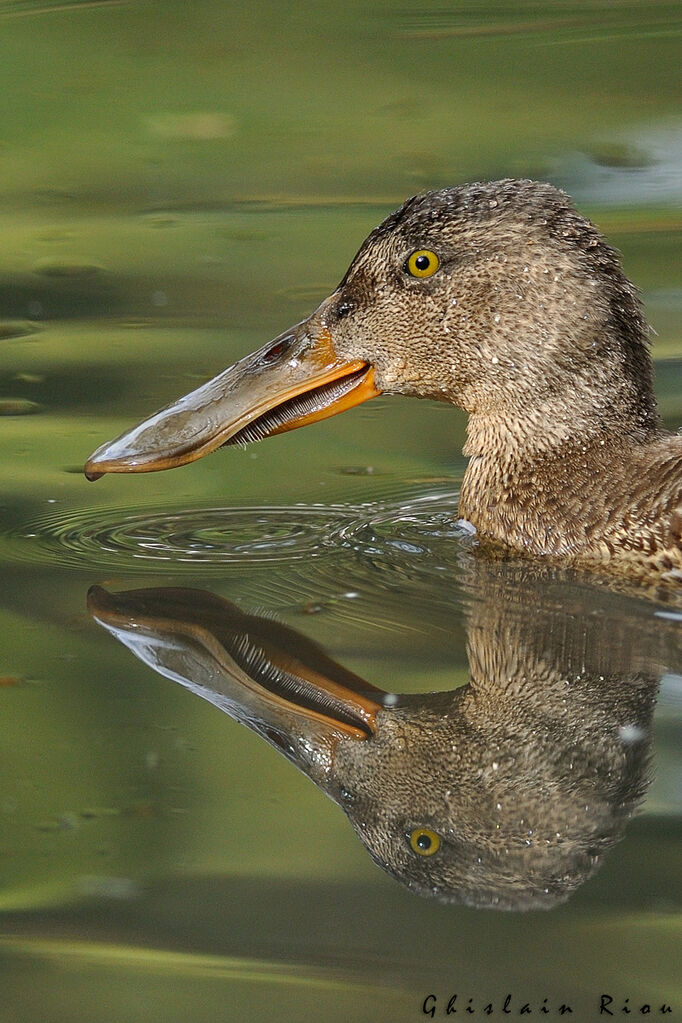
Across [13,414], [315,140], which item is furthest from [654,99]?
[13,414]

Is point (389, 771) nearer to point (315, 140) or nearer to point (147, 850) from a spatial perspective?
point (147, 850)

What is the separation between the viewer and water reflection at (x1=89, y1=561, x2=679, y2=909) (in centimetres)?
357

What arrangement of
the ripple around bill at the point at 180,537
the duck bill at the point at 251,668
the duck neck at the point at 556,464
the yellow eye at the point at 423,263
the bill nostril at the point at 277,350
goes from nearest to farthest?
the duck bill at the point at 251,668 < the duck neck at the point at 556,464 < the ripple around bill at the point at 180,537 < the yellow eye at the point at 423,263 < the bill nostril at the point at 277,350

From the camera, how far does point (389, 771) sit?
3.90m

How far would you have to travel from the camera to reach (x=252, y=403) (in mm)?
5738

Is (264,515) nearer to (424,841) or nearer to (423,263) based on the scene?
(423,263)

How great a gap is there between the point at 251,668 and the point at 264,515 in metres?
1.44

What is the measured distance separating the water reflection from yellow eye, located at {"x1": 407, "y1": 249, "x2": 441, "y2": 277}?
3.49ft

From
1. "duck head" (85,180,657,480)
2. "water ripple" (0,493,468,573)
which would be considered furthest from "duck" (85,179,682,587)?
"water ripple" (0,493,468,573)

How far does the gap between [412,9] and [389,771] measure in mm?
8978

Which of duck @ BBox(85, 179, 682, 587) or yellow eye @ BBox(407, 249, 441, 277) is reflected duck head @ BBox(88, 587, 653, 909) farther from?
yellow eye @ BBox(407, 249, 441, 277)

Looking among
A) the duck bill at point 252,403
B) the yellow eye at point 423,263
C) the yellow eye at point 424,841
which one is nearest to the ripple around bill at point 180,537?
the duck bill at point 252,403

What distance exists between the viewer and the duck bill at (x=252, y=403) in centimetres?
571

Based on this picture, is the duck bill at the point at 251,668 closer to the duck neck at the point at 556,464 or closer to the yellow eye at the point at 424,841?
the yellow eye at the point at 424,841
